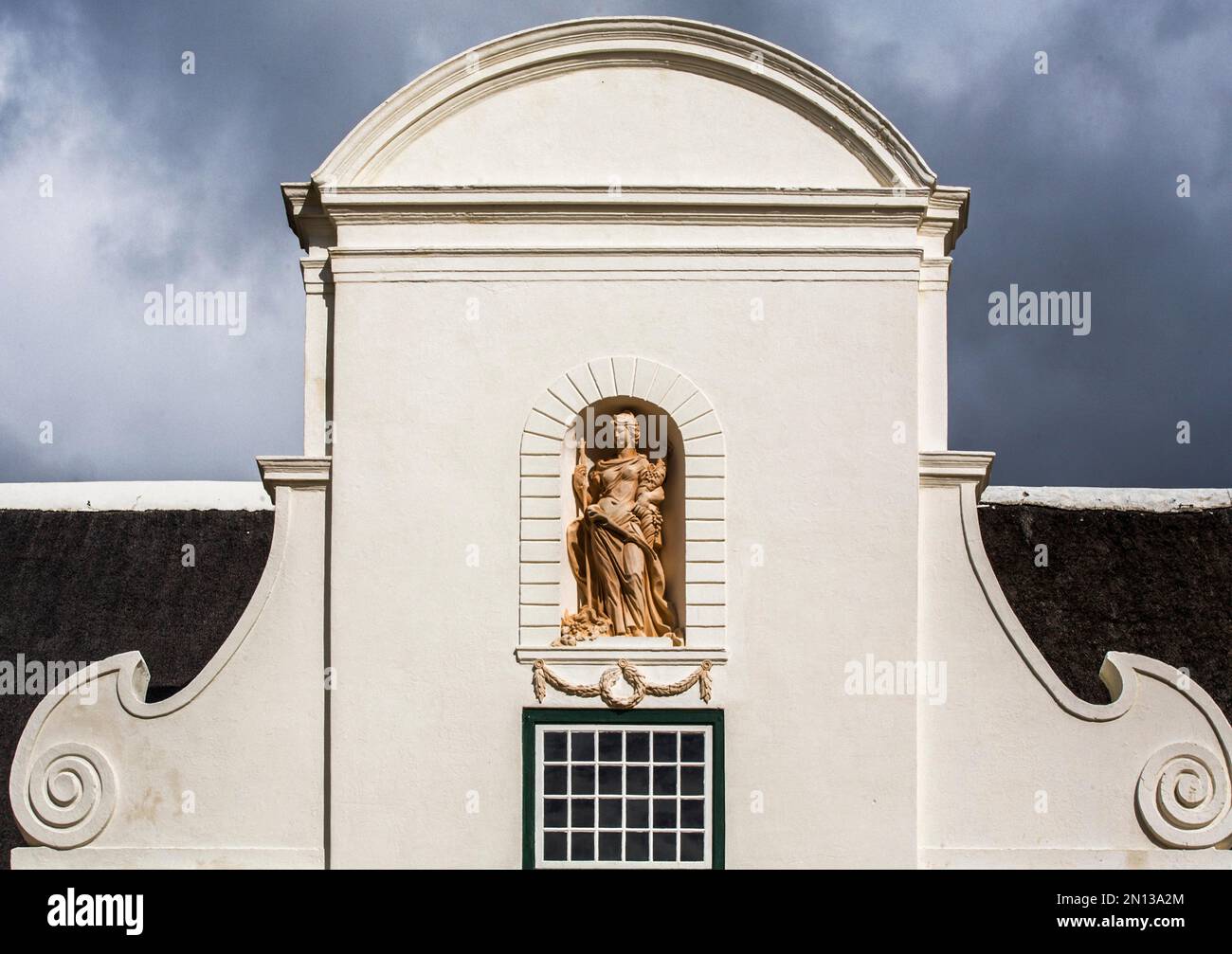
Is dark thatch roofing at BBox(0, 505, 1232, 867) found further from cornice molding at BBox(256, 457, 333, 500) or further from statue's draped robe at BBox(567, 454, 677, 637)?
statue's draped robe at BBox(567, 454, 677, 637)

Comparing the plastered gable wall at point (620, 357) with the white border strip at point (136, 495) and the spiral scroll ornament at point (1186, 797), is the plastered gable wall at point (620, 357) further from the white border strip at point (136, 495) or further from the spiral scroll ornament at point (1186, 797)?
the white border strip at point (136, 495)

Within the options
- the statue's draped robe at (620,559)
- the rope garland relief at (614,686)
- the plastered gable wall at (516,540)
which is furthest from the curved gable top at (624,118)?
the rope garland relief at (614,686)

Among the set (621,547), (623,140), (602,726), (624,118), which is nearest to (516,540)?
(621,547)

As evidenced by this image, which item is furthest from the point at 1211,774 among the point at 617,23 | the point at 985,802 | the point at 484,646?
the point at 617,23

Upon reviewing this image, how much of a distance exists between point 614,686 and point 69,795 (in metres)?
4.59

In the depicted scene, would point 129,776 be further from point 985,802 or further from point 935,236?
point 935,236

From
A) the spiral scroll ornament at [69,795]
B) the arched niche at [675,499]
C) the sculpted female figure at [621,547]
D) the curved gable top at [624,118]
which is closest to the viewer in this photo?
the spiral scroll ornament at [69,795]

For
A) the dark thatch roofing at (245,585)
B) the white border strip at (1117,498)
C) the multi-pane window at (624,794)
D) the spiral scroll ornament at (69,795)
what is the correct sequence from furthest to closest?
the white border strip at (1117,498), the dark thatch roofing at (245,585), the spiral scroll ornament at (69,795), the multi-pane window at (624,794)

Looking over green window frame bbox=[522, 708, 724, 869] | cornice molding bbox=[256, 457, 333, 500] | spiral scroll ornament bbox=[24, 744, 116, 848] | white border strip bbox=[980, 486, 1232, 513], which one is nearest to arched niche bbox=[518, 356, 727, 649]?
green window frame bbox=[522, 708, 724, 869]

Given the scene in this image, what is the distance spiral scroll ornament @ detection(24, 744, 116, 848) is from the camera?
49.7 ft

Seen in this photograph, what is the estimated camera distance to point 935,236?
1608 cm

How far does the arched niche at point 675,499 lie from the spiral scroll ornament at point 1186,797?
3728mm

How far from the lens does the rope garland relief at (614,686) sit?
49.6 feet

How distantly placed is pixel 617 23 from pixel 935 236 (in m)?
3.33
